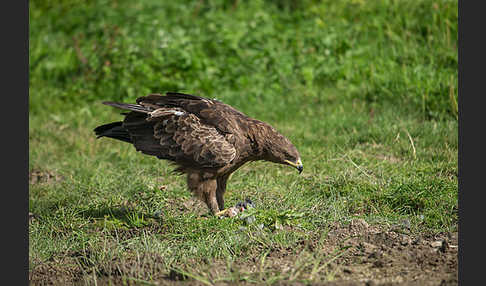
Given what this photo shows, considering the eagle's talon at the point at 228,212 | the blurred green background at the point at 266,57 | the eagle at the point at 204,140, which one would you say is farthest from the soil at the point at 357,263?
the blurred green background at the point at 266,57

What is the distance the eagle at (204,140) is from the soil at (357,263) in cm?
105

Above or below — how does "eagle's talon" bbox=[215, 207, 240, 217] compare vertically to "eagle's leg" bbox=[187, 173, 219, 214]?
below

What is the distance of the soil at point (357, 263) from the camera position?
4.23 m

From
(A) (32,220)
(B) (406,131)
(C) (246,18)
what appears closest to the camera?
(A) (32,220)

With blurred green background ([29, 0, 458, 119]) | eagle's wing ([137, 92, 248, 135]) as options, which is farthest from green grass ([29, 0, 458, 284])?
eagle's wing ([137, 92, 248, 135])

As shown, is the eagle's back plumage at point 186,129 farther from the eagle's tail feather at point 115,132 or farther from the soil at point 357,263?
the soil at point 357,263

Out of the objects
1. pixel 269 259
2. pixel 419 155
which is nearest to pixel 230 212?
pixel 269 259

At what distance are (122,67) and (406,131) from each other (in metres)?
4.66

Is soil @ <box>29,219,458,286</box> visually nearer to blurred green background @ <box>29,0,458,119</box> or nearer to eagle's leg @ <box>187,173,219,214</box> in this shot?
eagle's leg @ <box>187,173,219,214</box>

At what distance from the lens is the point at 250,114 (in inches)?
353

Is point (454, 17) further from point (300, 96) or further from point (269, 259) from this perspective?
point (269, 259)

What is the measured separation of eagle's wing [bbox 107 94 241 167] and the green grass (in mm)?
575

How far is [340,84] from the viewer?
369 inches

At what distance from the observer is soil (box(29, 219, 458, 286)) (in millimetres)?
4230
